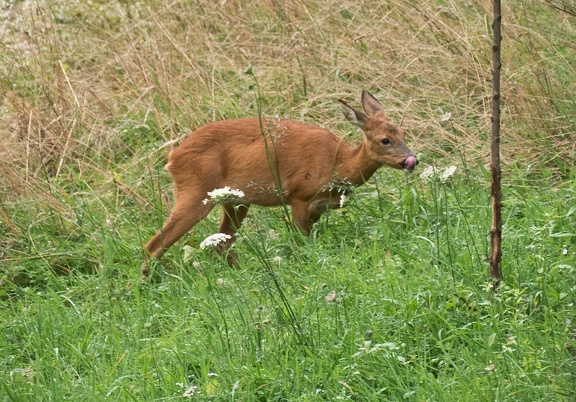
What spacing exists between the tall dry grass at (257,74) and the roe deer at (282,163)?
1.40ft

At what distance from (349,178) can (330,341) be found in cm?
277

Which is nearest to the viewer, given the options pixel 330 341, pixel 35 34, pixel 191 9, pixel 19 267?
pixel 330 341

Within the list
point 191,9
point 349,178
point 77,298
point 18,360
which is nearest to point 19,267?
point 77,298

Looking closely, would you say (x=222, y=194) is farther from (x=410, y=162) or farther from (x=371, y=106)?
(x=371, y=106)

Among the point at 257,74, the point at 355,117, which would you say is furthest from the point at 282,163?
the point at 257,74

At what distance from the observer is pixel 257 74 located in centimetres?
878

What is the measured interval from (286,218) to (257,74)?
224 centimetres

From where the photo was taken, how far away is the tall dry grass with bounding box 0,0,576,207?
7.32 m

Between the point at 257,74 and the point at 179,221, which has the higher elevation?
the point at 257,74

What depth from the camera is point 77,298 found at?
6234 millimetres

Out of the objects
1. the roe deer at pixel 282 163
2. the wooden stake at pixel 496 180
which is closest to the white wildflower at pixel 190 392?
the wooden stake at pixel 496 180

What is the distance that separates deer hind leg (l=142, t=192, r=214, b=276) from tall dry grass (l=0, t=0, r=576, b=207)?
1.10 meters

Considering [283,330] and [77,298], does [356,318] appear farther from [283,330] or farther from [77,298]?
[77,298]

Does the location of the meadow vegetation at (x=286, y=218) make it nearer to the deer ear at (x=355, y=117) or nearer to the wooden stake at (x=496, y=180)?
the wooden stake at (x=496, y=180)
